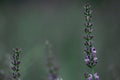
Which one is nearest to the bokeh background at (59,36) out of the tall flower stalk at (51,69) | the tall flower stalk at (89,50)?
the tall flower stalk at (51,69)

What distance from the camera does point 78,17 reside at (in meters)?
21.4

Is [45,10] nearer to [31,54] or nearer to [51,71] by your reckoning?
[31,54]

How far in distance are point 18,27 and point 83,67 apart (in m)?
7.58

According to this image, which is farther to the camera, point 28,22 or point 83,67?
point 28,22

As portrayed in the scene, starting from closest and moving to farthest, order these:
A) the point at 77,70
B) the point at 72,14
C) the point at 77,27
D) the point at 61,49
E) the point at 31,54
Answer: the point at 31,54 → the point at 77,70 → the point at 61,49 → the point at 77,27 → the point at 72,14

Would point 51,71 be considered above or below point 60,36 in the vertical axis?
below

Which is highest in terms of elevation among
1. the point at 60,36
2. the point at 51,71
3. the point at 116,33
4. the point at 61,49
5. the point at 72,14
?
the point at 72,14

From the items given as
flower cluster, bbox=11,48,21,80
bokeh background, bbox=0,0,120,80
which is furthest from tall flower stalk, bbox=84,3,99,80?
bokeh background, bbox=0,0,120,80

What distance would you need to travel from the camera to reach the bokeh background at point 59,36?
9579mm

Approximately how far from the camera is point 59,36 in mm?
17250

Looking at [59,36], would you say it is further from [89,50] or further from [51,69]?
[89,50]

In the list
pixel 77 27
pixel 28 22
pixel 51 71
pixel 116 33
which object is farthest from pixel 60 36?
pixel 51 71

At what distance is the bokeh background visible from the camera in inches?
377

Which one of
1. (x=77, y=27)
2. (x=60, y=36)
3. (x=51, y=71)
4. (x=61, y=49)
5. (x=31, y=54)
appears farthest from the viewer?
(x=77, y=27)
